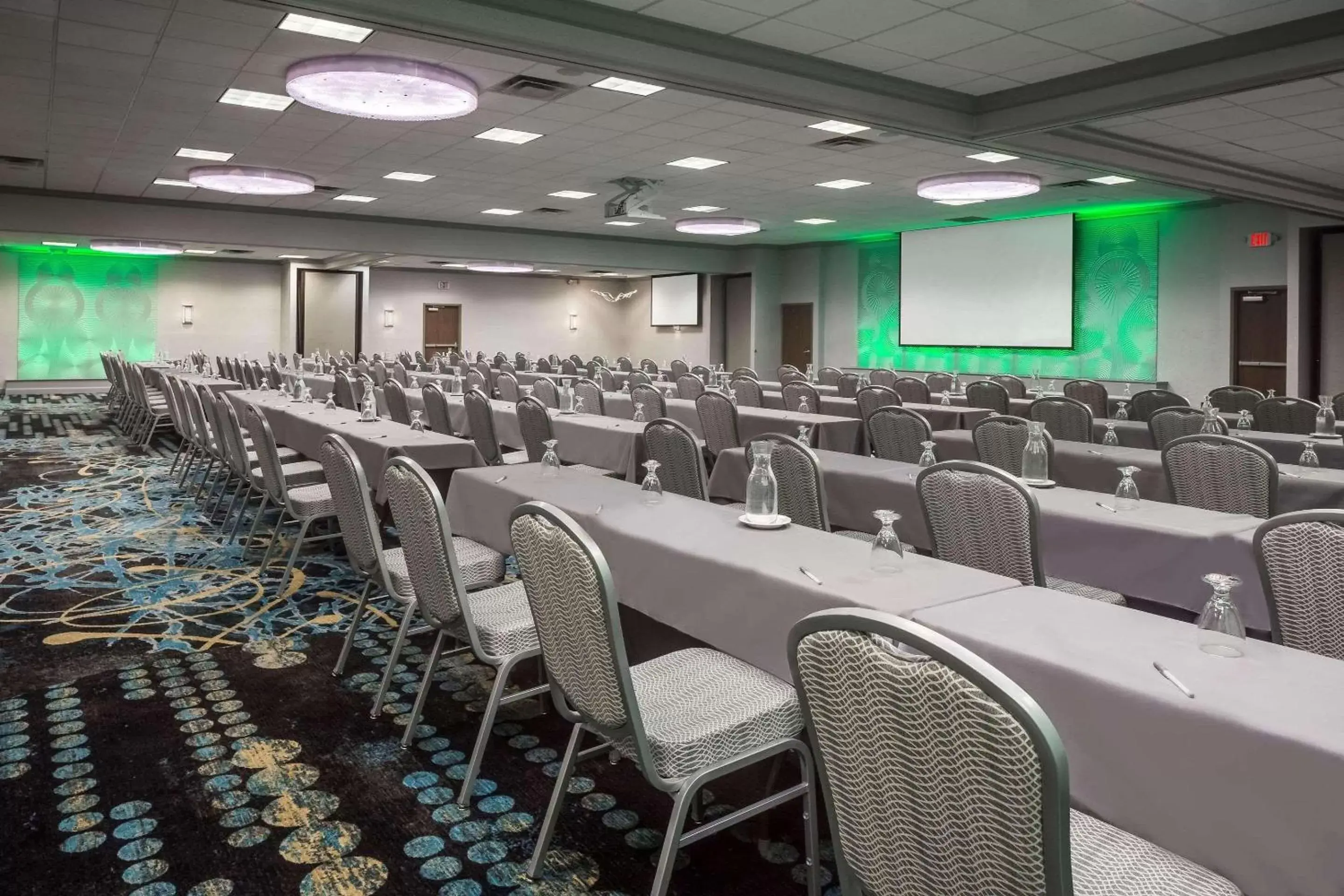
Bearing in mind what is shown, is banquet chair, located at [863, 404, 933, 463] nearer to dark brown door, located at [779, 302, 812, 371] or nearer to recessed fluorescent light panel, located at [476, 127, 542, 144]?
recessed fluorescent light panel, located at [476, 127, 542, 144]

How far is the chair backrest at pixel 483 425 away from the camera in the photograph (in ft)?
23.2

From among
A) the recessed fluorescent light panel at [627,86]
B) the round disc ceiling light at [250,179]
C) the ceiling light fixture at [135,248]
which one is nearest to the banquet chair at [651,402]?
the recessed fluorescent light panel at [627,86]

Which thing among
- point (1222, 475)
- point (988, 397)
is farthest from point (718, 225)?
point (1222, 475)

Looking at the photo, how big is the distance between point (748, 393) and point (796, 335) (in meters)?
10.5

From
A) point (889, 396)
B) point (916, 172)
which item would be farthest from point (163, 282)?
point (889, 396)

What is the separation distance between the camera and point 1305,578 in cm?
235

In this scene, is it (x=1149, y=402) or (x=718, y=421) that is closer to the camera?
(x=718, y=421)

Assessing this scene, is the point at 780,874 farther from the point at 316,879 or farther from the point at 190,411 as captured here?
the point at 190,411

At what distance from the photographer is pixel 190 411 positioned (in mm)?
7887

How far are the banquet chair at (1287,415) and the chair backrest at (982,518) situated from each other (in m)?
5.16

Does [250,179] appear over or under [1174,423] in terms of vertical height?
over

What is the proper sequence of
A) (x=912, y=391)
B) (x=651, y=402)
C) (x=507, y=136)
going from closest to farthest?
(x=651, y=402) → (x=507, y=136) → (x=912, y=391)

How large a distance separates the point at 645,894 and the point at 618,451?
13.6 feet

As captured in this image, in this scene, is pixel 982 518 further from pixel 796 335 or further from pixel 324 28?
pixel 796 335
